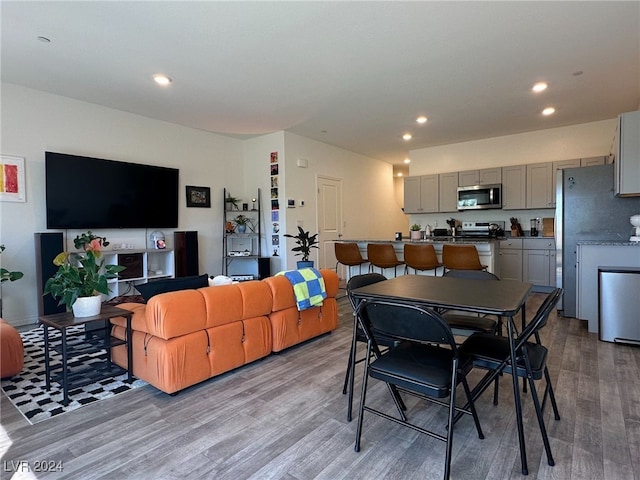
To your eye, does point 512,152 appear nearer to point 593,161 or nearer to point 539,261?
point 593,161

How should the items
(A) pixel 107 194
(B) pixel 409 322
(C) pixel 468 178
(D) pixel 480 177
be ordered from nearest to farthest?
(B) pixel 409 322
(A) pixel 107 194
(D) pixel 480 177
(C) pixel 468 178

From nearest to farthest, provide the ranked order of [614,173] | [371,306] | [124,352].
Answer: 1. [371,306]
2. [124,352]
3. [614,173]

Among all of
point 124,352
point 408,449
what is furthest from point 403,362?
point 124,352

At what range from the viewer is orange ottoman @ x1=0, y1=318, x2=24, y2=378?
2.56 meters

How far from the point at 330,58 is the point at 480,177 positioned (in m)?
4.36

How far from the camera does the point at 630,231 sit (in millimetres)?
4168

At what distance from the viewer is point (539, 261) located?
5848 millimetres

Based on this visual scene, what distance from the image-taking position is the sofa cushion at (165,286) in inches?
97.1

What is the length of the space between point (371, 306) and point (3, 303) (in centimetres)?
463

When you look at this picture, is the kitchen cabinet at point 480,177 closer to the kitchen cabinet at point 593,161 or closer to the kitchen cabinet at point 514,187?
the kitchen cabinet at point 514,187

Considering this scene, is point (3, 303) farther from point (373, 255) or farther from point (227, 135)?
point (373, 255)

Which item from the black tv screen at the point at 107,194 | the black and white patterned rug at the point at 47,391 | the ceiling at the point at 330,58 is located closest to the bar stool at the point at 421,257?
the ceiling at the point at 330,58

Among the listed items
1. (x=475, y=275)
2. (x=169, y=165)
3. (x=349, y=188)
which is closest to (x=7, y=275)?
(x=169, y=165)

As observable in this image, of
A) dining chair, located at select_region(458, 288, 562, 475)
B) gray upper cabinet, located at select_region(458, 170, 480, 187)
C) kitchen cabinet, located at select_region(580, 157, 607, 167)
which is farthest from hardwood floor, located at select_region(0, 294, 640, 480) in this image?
gray upper cabinet, located at select_region(458, 170, 480, 187)
